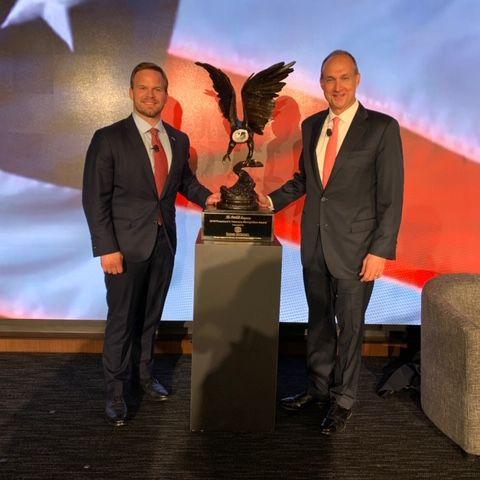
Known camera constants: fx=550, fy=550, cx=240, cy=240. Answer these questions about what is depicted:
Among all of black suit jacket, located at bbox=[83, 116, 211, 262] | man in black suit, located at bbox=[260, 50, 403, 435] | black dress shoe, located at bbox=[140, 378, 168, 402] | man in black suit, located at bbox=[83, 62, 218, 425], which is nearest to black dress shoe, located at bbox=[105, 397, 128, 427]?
man in black suit, located at bbox=[83, 62, 218, 425]

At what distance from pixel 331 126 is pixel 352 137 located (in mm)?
126

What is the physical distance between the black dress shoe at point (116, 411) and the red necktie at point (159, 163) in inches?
39.8

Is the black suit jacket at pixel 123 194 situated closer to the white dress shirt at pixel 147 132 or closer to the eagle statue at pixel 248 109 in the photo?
the white dress shirt at pixel 147 132

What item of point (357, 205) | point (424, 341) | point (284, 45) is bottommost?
point (424, 341)

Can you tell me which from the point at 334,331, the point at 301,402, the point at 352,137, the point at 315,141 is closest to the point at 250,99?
the point at 315,141

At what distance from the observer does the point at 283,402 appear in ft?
9.14

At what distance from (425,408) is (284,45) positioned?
209cm

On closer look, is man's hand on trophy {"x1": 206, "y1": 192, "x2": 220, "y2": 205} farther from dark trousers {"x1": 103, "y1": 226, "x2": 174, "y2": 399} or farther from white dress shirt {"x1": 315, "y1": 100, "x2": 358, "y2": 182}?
white dress shirt {"x1": 315, "y1": 100, "x2": 358, "y2": 182}

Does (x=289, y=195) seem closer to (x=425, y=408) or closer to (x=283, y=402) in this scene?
(x=283, y=402)

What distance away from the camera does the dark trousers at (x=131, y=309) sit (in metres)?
2.58

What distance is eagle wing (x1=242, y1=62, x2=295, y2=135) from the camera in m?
2.41

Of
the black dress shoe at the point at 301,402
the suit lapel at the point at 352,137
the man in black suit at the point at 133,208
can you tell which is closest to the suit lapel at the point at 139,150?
the man in black suit at the point at 133,208

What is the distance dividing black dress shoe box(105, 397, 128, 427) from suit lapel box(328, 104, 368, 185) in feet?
4.86

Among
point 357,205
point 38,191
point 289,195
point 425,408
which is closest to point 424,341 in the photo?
point 425,408
